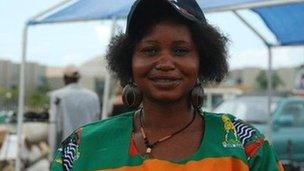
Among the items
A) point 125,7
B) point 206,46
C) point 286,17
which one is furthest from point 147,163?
point 286,17

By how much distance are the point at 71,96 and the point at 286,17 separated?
2226 millimetres

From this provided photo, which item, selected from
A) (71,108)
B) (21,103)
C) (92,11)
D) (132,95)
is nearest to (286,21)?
(92,11)

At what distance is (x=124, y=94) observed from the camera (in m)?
1.90

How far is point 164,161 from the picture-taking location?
1673mm

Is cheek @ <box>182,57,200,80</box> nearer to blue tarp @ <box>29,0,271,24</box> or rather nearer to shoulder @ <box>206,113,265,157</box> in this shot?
shoulder @ <box>206,113,265,157</box>

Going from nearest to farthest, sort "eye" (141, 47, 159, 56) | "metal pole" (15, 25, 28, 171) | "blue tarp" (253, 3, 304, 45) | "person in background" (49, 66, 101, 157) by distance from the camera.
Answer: "eye" (141, 47, 159, 56)
"blue tarp" (253, 3, 304, 45)
"metal pole" (15, 25, 28, 171)
"person in background" (49, 66, 101, 157)

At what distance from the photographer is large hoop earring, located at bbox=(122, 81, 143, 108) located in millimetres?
1858

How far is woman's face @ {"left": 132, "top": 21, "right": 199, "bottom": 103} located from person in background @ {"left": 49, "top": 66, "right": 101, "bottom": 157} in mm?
4948

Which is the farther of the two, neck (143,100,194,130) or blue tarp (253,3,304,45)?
blue tarp (253,3,304,45)

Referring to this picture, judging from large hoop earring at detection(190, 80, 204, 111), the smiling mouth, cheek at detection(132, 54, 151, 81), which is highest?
cheek at detection(132, 54, 151, 81)

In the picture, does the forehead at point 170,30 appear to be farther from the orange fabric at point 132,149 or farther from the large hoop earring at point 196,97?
the orange fabric at point 132,149

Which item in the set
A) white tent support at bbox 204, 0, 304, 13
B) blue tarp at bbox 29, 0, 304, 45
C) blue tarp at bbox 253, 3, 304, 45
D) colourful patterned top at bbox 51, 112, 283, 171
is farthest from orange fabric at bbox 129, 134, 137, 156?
blue tarp at bbox 253, 3, 304, 45

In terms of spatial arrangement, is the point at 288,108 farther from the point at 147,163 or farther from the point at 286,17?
the point at 147,163

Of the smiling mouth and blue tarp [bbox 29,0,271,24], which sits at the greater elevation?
blue tarp [bbox 29,0,271,24]
